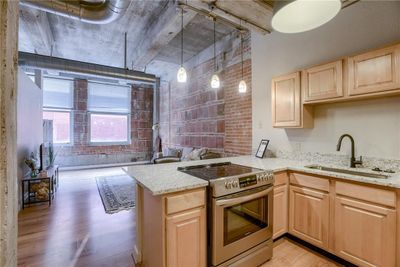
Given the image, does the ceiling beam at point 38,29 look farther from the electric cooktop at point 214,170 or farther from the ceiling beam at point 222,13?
the electric cooktop at point 214,170

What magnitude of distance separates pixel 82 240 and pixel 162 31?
3264 millimetres

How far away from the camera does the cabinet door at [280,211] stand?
231 cm

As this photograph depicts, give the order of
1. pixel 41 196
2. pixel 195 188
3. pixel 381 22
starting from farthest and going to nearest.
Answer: pixel 41 196
pixel 381 22
pixel 195 188

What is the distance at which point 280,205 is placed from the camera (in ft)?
7.73

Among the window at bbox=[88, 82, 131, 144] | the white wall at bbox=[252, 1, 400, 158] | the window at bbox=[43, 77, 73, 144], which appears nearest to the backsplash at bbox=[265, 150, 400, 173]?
the white wall at bbox=[252, 1, 400, 158]

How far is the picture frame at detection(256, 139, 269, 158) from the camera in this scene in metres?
3.14

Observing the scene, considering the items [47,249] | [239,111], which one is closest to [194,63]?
[239,111]

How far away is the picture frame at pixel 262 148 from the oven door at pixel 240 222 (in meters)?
1.09

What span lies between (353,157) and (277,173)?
850 mm

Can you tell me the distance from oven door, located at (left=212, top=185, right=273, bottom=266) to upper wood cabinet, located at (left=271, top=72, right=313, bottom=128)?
3.41 feet

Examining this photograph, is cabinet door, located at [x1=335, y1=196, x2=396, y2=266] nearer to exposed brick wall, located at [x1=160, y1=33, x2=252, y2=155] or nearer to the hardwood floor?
exposed brick wall, located at [x1=160, y1=33, x2=252, y2=155]

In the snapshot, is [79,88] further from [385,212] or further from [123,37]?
[385,212]

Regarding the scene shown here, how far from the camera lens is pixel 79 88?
264 inches

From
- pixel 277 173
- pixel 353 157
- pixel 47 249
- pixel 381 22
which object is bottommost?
pixel 47 249
